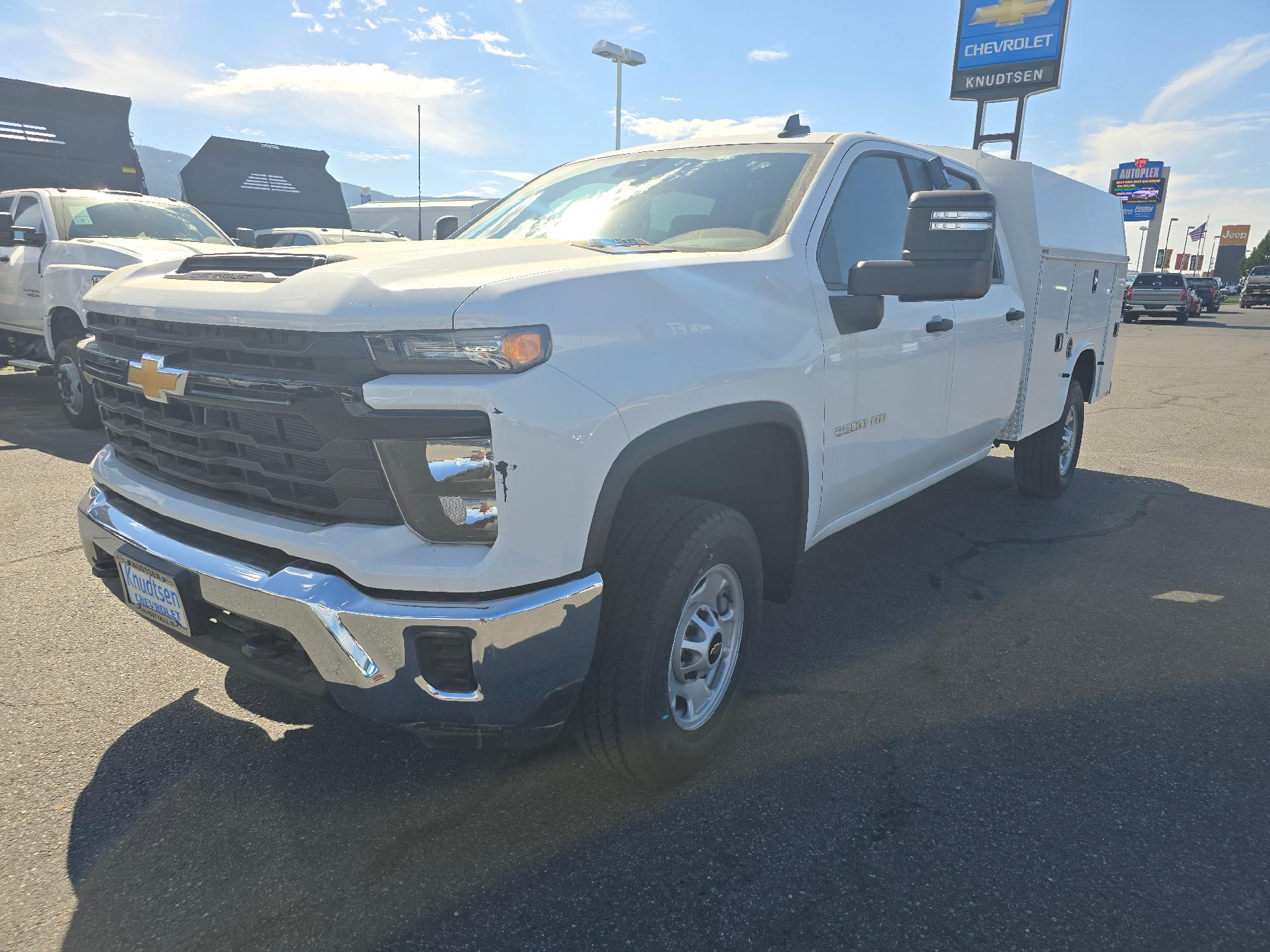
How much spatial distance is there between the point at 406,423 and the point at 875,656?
2309 millimetres

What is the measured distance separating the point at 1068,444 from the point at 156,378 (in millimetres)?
5703

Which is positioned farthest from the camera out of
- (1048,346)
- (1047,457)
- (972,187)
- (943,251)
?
(1047,457)

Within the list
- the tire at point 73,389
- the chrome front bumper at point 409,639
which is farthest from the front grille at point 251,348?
the tire at point 73,389

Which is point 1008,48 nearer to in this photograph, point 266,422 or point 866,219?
point 866,219

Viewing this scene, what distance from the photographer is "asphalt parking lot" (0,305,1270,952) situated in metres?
2.03

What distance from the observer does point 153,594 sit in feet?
7.54

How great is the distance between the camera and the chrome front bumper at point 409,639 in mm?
1866

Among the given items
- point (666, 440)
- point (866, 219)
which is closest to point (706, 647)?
point (666, 440)

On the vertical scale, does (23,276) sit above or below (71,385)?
above

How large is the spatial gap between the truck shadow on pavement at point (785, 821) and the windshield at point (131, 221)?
252 inches

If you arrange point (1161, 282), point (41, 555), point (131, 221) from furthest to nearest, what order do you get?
point (1161, 282)
point (131, 221)
point (41, 555)

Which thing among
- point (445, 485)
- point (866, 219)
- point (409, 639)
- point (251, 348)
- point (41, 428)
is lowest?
point (41, 428)

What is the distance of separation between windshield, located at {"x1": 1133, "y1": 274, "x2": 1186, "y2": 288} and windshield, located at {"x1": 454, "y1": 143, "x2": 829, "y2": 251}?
105ft

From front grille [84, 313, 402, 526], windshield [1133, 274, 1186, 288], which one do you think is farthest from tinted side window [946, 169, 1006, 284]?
windshield [1133, 274, 1186, 288]
